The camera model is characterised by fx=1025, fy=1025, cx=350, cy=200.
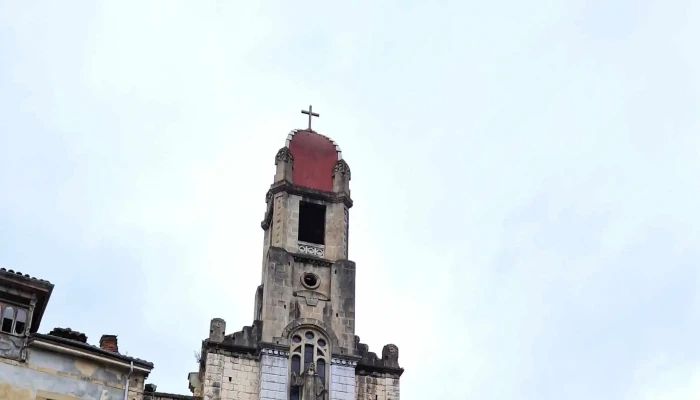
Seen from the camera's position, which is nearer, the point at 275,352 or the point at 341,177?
the point at 275,352

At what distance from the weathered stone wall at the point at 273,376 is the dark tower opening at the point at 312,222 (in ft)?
23.0

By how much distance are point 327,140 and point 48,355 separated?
69.0ft

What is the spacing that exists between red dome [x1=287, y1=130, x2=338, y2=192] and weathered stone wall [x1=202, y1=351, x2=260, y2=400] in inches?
387

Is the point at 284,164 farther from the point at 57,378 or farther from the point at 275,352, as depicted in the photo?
the point at 57,378

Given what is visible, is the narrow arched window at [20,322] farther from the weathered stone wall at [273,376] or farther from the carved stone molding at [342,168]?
the carved stone molding at [342,168]

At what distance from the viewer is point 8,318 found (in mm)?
35281

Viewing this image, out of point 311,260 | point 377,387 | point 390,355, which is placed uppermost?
point 311,260

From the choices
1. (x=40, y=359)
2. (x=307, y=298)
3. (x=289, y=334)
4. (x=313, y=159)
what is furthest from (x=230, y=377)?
(x=313, y=159)

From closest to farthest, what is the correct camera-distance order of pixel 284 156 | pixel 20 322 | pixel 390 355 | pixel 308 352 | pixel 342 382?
pixel 20 322, pixel 342 382, pixel 308 352, pixel 390 355, pixel 284 156

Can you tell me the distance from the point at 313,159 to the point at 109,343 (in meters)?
15.5

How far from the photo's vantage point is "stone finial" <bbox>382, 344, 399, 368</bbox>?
46281mm

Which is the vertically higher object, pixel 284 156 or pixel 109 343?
pixel 284 156

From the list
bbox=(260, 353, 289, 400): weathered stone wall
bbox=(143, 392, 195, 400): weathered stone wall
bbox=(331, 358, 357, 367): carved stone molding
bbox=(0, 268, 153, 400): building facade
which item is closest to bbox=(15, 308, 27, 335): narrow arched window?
bbox=(0, 268, 153, 400): building facade

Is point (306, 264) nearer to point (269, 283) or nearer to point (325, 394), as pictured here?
point (269, 283)
